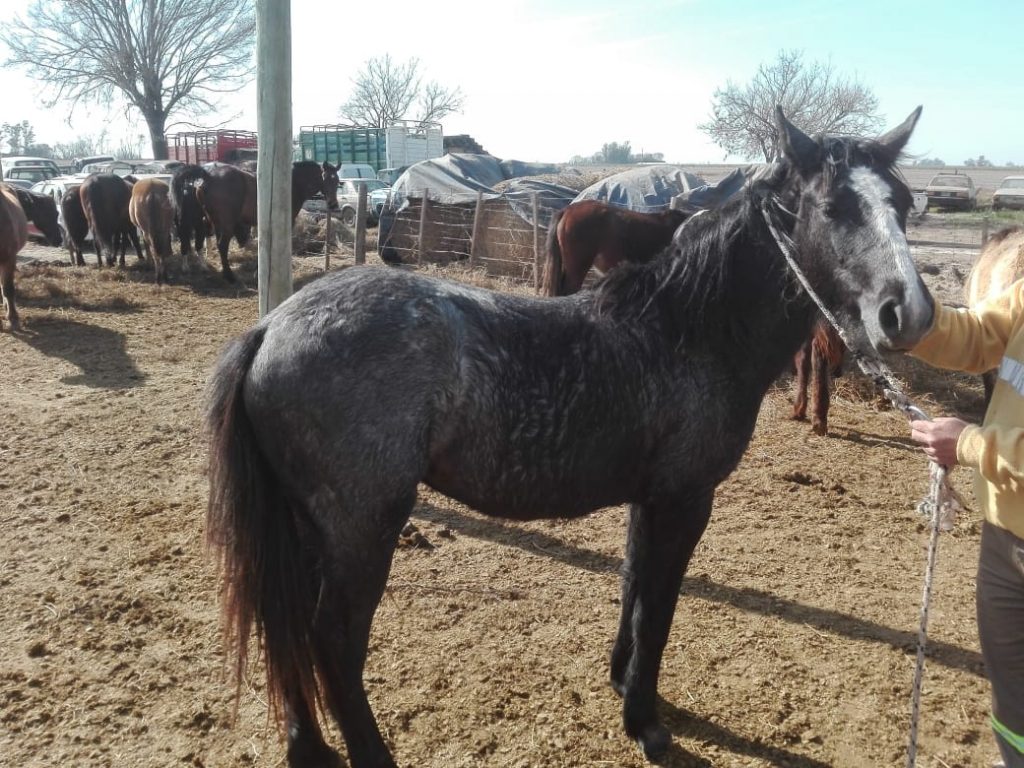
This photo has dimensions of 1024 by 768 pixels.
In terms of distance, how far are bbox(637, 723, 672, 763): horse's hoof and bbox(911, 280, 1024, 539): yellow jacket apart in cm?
146

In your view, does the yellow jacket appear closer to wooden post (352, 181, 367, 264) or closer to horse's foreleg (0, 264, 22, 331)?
horse's foreleg (0, 264, 22, 331)

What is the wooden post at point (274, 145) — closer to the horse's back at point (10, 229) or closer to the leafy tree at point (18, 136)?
the horse's back at point (10, 229)

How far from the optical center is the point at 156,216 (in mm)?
12344

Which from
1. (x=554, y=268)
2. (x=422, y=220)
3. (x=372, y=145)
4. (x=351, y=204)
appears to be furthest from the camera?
(x=372, y=145)

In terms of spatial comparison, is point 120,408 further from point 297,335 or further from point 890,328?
point 890,328

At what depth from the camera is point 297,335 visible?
7.27ft

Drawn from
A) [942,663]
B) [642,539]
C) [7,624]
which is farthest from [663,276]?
[7,624]

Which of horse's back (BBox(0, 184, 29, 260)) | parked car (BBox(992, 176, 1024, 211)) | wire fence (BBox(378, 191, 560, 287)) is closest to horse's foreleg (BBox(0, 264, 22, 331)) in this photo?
horse's back (BBox(0, 184, 29, 260))

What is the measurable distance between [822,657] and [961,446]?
1.91 metres

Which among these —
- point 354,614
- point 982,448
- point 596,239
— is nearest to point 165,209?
point 596,239

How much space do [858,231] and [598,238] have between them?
6.64 metres

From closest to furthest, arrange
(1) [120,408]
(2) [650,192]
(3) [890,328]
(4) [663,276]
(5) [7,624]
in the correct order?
1. (3) [890,328]
2. (4) [663,276]
3. (5) [7,624]
4. (1) [120,408]
5. (2) [650,192]

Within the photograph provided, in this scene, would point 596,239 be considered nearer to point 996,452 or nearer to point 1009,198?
point 996,452

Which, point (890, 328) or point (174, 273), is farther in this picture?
point (174, 273)
